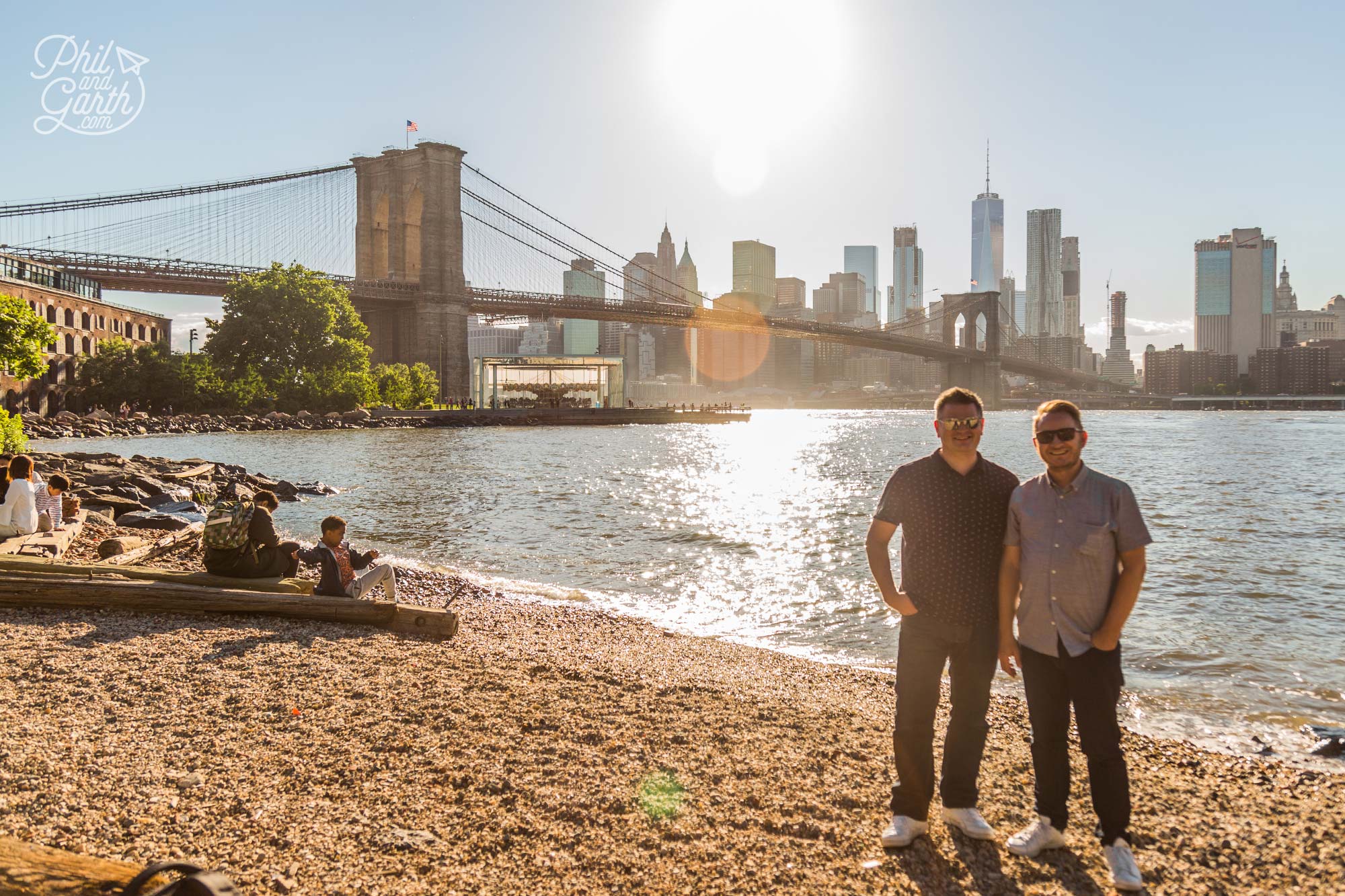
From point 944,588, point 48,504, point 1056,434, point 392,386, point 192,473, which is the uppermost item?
point 392,386

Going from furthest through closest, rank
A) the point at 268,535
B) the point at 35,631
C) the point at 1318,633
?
1. the point at 1318,633
2. the point at 268,535
3. the point at 35,631

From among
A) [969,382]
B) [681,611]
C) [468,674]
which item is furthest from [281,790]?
[969,382]

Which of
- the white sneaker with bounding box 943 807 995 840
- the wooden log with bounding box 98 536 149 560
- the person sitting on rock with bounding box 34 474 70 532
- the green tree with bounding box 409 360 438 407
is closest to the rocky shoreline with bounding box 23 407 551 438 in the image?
the green tree with bounding box 409 360 438 407

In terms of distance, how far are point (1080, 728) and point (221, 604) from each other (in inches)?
242

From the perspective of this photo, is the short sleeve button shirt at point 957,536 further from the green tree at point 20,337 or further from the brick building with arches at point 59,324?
the brick building with arches at point 59,324

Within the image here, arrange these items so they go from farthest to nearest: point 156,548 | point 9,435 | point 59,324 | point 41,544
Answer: point 59,324
point 9,435
point 156,548
point 41,544

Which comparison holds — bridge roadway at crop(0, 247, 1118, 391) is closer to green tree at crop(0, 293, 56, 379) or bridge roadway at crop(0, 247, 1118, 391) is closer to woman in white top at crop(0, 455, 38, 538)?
green tree at crop(0, 293, 56, 379)

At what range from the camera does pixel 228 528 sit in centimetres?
702

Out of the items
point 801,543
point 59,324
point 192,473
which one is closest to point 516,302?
point 59,324

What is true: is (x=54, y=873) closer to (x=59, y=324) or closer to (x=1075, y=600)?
(x=1075, y=600)

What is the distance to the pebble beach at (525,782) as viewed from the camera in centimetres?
324

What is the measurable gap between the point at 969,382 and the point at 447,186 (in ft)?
185

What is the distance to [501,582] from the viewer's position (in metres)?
11.0

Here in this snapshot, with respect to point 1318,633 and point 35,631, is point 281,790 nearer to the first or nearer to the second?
point 35,631
